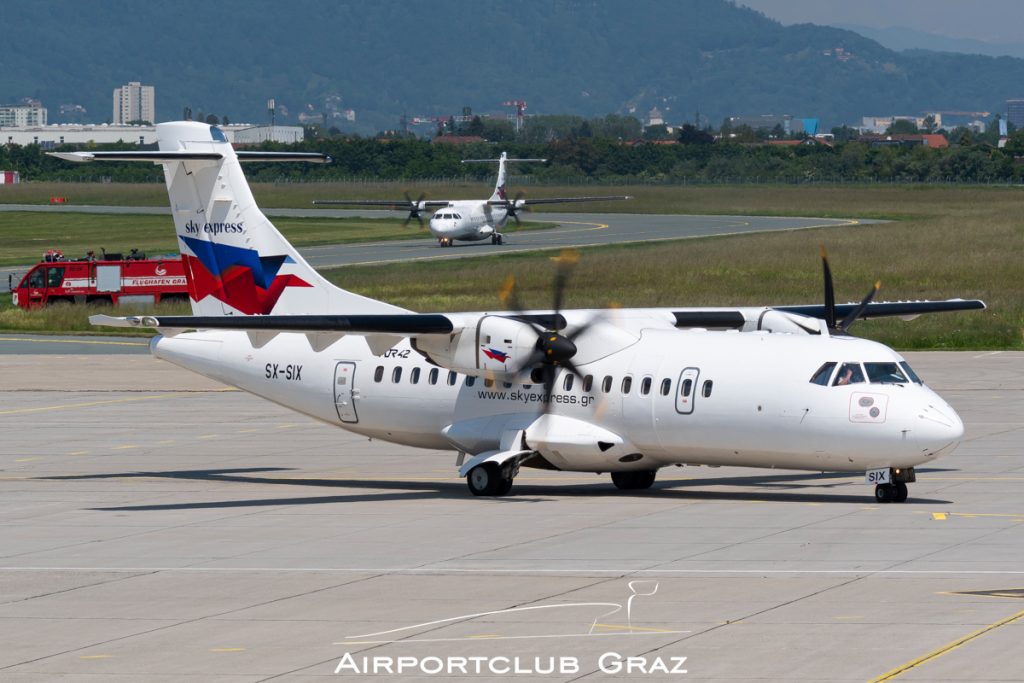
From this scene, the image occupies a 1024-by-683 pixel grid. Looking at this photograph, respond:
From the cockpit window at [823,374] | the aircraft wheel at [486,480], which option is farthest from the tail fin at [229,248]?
the cockpit window at [823,374]

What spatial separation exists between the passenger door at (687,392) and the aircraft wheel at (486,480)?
3.33 meters

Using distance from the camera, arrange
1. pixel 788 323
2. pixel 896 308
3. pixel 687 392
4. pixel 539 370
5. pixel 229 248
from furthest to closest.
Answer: pixel 896 308, pixel 229 248, pixel 788 323, pixel 539 370, pixel 687 392

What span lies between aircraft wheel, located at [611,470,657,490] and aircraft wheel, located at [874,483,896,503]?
4052 mm

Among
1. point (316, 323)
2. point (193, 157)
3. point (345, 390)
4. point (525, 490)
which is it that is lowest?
point (525, 490)

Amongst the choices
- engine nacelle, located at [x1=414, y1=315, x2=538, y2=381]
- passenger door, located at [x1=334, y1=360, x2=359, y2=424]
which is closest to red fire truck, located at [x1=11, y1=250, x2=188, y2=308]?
passenger door, located at [x1=334, y1=360, x2=359, y2=424]

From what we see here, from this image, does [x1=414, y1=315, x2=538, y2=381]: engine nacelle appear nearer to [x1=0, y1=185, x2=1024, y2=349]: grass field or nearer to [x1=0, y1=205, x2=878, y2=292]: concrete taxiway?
[x1=0, y1=185, x2=1024, y2=349]: grass field

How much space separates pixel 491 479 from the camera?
84.0 ft

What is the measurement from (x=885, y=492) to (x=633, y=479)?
454cm

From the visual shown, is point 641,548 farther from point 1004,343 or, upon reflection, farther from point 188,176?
point 1004,343

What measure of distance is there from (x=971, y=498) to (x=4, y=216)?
12095 cm

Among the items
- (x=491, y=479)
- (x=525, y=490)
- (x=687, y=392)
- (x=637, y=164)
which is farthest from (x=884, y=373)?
(x=637, y=164)

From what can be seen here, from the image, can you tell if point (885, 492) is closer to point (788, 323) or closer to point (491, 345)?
point (788, 323)

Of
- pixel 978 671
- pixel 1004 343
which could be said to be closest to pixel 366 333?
pixel 978 671

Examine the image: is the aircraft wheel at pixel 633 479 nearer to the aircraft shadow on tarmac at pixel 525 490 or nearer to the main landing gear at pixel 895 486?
the aircraft shadow on tarmac at pixel 525 490
